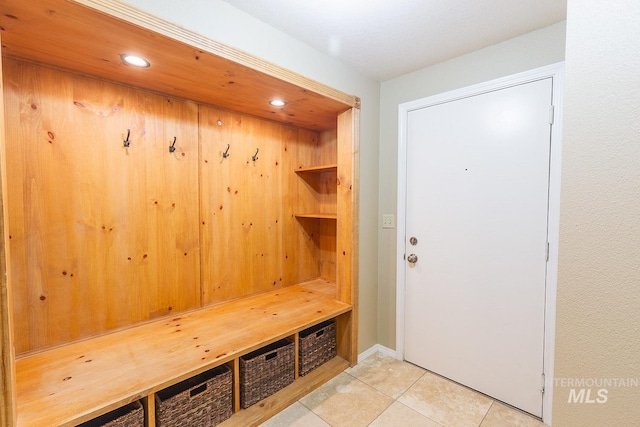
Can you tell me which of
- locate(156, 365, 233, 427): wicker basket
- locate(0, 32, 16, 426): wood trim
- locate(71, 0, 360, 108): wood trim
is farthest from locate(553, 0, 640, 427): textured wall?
locate(0, 32, 16, 426): wood trim

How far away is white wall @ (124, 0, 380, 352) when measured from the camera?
4.29ft

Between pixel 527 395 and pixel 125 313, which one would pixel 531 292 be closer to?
pixel 527 395

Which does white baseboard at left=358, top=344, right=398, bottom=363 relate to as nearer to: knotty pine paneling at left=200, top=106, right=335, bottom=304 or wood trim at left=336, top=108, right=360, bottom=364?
wood trim at left=336, top=108, right=360, bottom=364

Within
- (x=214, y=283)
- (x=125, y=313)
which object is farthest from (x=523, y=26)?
(x=125, y=313)

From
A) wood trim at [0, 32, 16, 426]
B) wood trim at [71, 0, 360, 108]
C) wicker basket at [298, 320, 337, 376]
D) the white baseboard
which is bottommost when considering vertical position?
the white baseboard

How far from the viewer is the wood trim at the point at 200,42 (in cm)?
107

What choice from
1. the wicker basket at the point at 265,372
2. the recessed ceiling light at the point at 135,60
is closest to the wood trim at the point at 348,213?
the wicker basket at the point at 265,372

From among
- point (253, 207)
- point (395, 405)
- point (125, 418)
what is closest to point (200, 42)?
point (253, 207)

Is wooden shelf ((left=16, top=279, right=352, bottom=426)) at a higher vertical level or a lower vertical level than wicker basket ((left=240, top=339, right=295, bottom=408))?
higher

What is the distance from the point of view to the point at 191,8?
1298 mm

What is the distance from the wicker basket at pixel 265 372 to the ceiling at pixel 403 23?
6.43 ft

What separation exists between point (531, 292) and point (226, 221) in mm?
2097

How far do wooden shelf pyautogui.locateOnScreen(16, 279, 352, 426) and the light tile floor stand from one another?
0.12 m

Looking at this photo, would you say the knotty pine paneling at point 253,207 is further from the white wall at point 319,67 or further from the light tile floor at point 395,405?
the light tile floor at point 395,405
